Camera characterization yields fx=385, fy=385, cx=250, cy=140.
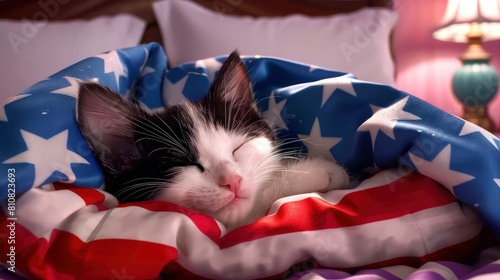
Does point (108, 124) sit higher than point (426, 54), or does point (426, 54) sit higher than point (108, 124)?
point (108, 124)

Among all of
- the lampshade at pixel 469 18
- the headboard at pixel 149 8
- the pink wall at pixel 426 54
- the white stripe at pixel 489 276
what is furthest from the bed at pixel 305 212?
the pink wall at pixel 426 54

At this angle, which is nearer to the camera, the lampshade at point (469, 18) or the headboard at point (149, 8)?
the headboard at point (149, 8)

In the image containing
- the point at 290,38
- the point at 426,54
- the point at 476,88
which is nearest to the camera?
the point at 290,38

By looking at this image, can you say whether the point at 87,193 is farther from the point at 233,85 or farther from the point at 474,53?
the point at 474,53

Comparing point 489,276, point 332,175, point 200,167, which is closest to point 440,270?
point 489,276

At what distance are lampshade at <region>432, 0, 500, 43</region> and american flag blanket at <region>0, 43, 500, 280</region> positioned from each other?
5.49 ft

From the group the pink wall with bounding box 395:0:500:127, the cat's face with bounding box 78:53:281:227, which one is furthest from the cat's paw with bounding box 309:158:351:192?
the pink wall with bounding box 395:0:500:127

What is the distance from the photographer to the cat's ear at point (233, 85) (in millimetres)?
944

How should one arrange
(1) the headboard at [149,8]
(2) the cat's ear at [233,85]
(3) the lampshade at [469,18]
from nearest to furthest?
(2) the cat's ear at [233,85], (1) the headboard at [149,8], (3) the lampshade at [469,18]

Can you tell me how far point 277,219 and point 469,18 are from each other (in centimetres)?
200

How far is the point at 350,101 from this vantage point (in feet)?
2.85

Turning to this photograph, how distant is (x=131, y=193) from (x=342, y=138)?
0.48 m

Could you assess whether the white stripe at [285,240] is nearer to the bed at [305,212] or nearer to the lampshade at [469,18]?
the bed at [305,212]

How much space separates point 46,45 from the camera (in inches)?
61.2
